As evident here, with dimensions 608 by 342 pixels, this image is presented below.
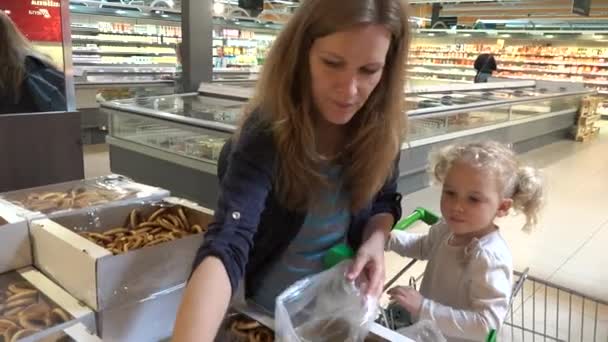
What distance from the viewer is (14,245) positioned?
1113 millimetres

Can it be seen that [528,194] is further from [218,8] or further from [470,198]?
[218,8]

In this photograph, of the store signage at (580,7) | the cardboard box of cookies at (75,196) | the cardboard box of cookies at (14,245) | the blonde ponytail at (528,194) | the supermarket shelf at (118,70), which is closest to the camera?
the cardboard box of cookies at (14,245)

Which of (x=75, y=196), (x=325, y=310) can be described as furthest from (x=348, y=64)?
(x=75, y=196)

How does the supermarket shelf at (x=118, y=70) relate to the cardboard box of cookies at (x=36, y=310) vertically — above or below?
above

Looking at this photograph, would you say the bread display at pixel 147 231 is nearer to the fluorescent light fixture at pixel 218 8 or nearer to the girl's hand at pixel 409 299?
the girl's hand at pixel 409 299

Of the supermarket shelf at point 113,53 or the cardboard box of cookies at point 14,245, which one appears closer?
the cardboard box of cookies at point 14,245

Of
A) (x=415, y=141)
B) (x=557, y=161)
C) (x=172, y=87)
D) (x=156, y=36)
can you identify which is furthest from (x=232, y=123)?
(x=156, y=36)

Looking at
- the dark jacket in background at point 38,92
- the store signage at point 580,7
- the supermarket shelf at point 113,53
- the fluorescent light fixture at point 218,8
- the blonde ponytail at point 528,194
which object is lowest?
the blonde ponytail at point 528,194

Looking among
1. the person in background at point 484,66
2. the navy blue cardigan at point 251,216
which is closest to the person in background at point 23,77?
the navy blue cardigan at point 251,216

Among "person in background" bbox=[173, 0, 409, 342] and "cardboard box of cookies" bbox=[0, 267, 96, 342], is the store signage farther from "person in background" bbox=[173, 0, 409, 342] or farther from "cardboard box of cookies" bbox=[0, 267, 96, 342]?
"cardboard box of cookies" bbox=[0, 267, 96, 342]

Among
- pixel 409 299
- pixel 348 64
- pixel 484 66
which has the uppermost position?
pixel 484 66

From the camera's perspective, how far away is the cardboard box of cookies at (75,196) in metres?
1.27

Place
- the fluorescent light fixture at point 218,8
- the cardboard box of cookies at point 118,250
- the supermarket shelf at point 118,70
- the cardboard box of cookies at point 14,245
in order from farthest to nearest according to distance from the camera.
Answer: the fluorescent light fixture at point 218,8
the supermarket shelf at point 118,70
the cardboard box of cookies at point 14,245
the cardboard box of cookies at point 118,250

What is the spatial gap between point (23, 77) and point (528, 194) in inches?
101
